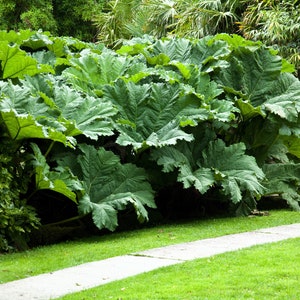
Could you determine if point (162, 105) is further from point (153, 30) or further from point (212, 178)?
point (153, 30)

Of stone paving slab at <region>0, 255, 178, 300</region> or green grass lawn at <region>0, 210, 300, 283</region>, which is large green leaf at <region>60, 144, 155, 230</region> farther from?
stone paving slab at <region>0, 255, 178, 300</region>

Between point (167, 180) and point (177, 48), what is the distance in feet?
7.05

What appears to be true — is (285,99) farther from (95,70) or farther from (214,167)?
(95,70)

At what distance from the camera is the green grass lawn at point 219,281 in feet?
17.3

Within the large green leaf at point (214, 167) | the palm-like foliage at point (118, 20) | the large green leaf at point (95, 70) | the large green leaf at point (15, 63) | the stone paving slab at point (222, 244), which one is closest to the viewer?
the stone paving slab at point (222, 244)

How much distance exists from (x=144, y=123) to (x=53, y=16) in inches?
779

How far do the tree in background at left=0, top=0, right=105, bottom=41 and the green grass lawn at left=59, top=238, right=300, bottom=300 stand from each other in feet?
66.7

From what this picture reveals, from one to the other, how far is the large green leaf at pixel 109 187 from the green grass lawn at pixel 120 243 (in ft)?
1.02

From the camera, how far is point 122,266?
6.47 meters

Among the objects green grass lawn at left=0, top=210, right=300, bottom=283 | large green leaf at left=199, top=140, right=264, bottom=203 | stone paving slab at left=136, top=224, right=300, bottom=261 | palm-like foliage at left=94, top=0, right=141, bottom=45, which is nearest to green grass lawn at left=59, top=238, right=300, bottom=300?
stone paving slab at left=136, top=224, right=300, bottom=261

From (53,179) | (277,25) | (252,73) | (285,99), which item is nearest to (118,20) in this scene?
(277,25)

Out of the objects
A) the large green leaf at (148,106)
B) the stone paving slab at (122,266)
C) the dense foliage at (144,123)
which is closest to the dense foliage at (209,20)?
the dense foliage at (144,123)

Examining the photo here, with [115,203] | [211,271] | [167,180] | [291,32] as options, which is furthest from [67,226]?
[291,32]

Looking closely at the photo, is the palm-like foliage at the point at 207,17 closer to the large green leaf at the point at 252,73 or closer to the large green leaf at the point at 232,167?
the large green leaf at the point at 252,73
